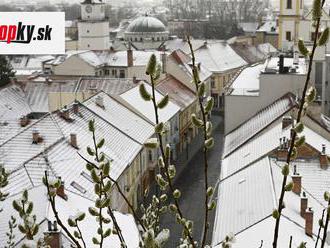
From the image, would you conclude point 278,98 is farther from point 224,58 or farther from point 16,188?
point 224,58

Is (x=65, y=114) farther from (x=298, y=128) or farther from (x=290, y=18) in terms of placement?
(x=290, y=18)

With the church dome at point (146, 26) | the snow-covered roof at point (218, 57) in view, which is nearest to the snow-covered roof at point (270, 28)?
the church dome at point (146, 26)

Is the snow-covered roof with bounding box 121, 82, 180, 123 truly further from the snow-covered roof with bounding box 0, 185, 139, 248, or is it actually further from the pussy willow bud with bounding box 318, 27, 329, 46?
the pussy willow bud with bounding box 318, 27, 329, 46

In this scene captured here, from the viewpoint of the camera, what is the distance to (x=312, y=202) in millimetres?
18250

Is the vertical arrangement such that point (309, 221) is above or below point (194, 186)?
above

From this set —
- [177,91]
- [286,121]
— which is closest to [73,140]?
[286,121]

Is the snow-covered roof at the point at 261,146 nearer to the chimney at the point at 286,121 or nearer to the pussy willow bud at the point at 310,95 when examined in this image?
the chimney at the point at 286,121

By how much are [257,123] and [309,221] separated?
1307 centimetres

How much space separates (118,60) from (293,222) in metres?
38.9

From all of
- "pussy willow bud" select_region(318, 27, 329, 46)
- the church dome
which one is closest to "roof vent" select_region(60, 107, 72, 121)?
"pussy willow bud" select_region(318, 27, 329, 46)

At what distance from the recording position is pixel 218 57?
6147cm

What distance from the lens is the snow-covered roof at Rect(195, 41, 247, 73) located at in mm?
59325

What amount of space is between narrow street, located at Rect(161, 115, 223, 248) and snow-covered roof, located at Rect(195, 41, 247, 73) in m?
14.9

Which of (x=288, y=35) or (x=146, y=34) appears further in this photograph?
(x=146, y=34)
